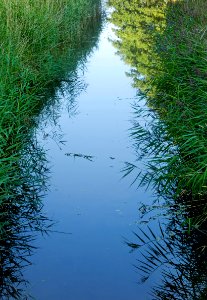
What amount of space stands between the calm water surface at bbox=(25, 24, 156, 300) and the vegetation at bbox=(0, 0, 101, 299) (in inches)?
7.0

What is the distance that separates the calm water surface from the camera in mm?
4520

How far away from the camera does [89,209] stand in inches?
228

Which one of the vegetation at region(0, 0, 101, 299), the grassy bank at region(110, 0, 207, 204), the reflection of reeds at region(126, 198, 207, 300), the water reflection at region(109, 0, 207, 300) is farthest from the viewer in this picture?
the grassy bank at region(110, 0, 207, 204)

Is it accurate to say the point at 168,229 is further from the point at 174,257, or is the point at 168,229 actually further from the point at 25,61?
the point at 25,61

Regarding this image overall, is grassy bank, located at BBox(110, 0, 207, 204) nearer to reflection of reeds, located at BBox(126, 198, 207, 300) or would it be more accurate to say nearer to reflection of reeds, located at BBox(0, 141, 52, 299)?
reflection of reeds, located at BBox(126, 198, 207, 300)

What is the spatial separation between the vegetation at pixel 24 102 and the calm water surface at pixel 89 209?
178 millimetres

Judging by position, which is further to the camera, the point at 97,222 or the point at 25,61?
the point at 25,61

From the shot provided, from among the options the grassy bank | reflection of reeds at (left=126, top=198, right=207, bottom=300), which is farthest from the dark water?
the grassy bank

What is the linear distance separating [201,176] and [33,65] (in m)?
5.72

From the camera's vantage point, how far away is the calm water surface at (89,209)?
14.8ft

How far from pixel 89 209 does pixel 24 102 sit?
2656mm

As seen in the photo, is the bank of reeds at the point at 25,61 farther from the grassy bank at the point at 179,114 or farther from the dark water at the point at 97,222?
the grassy bank at the point at 179,114

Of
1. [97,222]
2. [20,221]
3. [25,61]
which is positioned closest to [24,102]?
[25,61]

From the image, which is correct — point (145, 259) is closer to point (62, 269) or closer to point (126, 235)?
point (126, 235)
